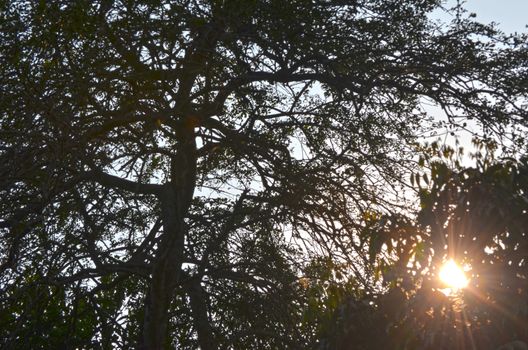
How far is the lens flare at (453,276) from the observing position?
4.19 meters

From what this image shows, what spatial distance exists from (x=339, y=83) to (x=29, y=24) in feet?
11.1

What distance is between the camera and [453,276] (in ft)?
14.0

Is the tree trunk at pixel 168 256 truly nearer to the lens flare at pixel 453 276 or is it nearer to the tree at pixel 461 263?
the tree at pixel 461 263

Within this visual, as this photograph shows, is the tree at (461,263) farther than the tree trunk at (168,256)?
No

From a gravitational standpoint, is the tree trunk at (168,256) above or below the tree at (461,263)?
→ above

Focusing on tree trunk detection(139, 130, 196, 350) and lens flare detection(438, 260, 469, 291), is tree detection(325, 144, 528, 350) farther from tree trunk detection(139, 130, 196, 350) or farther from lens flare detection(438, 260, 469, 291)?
tree trunk detection(139, 130, 196, 350)

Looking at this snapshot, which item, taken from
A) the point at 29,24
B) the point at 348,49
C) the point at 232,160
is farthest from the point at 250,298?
→ the point at 29,24

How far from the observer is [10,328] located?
26.2 ft

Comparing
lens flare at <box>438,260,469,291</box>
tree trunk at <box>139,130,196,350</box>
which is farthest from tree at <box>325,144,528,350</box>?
tree trunk at <box>139,130,196,350</box>

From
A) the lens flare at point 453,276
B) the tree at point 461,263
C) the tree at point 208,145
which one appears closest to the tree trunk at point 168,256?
the tree at point 208,145

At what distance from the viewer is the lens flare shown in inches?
165

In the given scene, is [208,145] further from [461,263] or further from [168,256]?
[461,263]

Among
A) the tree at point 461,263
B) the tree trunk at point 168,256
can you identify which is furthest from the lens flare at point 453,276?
the tree trunk at point 168,256

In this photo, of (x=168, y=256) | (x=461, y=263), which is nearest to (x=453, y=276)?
(x=461, y=263)
